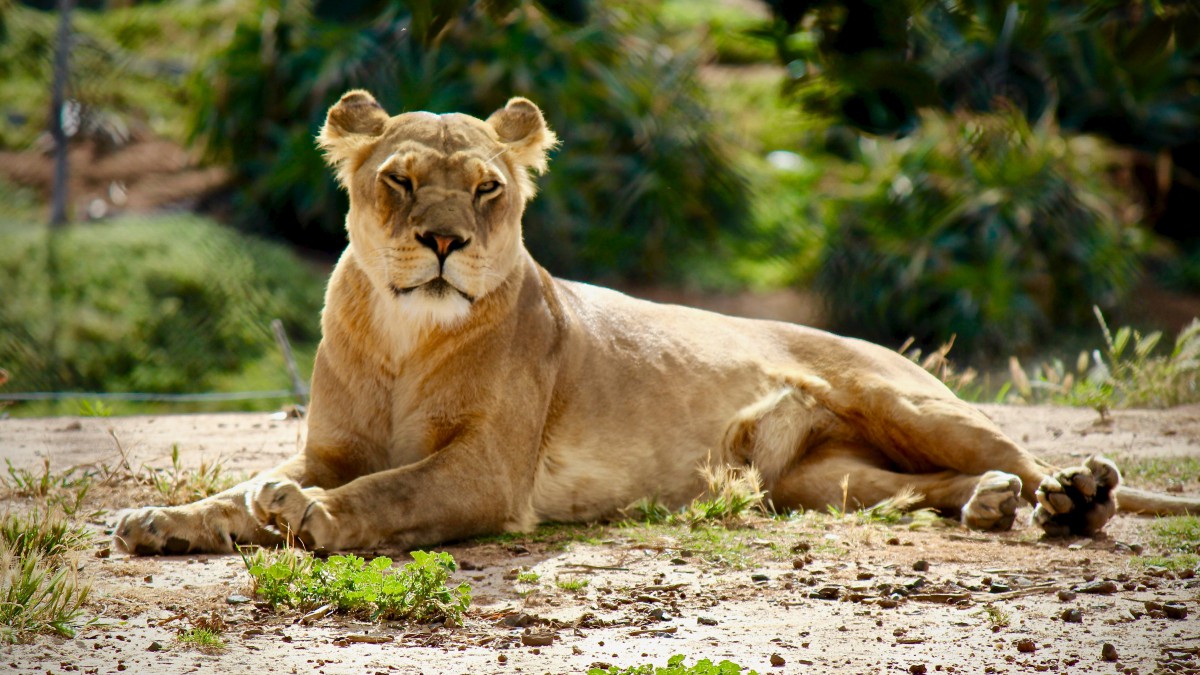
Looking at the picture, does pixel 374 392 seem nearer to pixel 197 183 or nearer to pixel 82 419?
pixel 82 419

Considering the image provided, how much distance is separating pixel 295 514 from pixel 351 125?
60.1 inches

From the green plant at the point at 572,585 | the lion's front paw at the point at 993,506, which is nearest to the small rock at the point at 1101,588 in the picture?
the lion's front paw at the point at 993,506

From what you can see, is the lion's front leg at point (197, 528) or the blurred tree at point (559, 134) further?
the blurred tree at point (559, 134)

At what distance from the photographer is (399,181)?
4414 millimetres

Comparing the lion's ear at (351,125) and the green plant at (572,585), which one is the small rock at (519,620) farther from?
the lion's ear at (351,125)

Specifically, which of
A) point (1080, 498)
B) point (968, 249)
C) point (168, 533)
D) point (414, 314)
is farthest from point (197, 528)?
point (968, 249)

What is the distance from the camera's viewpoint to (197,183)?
11.3 metres

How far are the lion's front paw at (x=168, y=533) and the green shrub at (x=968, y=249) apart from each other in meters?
7.08

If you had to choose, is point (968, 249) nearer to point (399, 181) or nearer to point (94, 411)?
point (94, 411)

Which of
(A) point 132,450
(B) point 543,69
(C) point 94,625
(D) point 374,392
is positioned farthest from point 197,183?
(C) point 94,625

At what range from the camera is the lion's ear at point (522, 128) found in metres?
4.90

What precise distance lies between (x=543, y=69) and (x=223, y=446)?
523 cm

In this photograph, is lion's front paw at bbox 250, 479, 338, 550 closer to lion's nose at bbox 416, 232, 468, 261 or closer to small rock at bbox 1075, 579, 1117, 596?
lion's nose at bbox 416, 232, 468, 261

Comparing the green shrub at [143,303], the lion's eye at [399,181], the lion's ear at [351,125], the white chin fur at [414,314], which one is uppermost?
the lion's ear at [351,125]
